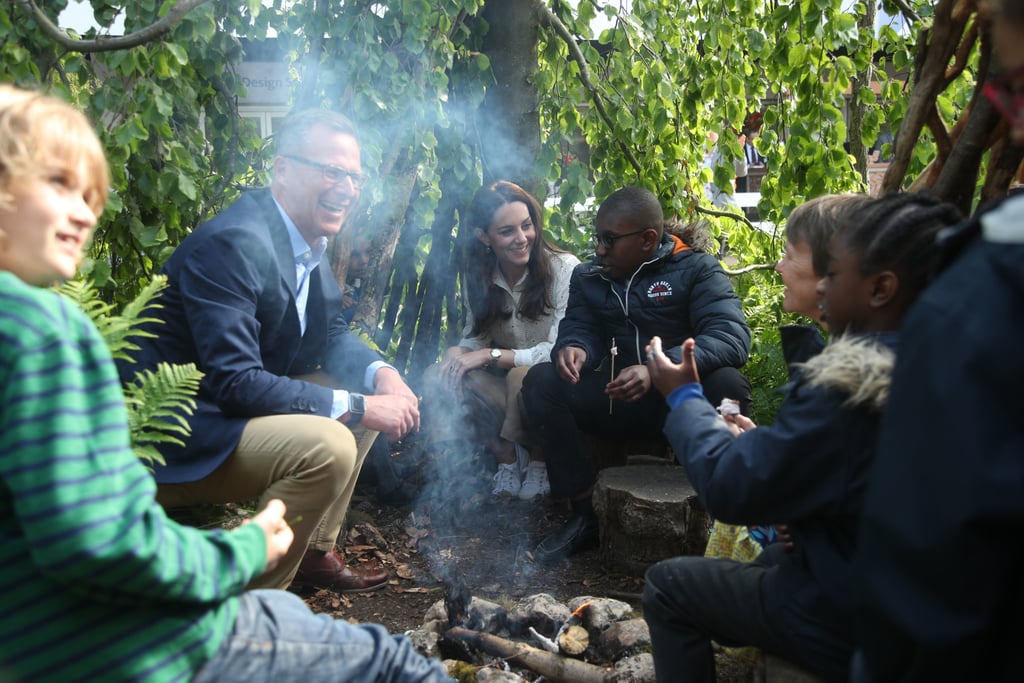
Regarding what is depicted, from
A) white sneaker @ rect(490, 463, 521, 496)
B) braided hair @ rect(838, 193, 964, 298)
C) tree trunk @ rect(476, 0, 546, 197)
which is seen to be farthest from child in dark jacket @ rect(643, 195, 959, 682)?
tree trunk @ rect(476, 0, 546, 197)

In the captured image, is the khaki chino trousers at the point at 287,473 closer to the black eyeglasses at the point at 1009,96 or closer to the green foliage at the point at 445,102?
the green foliage at the point at 445,102

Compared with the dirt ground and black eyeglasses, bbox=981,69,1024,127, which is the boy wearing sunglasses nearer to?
the dirt ground

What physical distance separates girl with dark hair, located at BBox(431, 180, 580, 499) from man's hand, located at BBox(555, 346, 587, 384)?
0.47 m

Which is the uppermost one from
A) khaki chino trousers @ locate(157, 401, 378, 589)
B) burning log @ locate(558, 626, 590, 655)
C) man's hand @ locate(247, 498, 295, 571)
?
man's hand @ locate(247, 498, 295, 571)

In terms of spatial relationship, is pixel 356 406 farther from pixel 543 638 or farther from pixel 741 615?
pixel 741 615

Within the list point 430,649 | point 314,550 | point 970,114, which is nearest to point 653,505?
point 430,649

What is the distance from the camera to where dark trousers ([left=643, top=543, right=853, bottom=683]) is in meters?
1.89

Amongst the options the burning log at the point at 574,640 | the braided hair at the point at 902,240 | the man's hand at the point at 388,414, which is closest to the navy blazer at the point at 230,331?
the man's hand at the point at 388,414

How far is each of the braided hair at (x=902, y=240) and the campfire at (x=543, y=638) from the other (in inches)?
59.0

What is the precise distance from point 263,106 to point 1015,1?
218 inches

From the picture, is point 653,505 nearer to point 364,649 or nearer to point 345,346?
point 345,346

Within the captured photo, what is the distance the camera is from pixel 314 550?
12.0 ft

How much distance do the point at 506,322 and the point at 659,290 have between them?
1.10 m

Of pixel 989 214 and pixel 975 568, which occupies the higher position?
pixel 989 214
